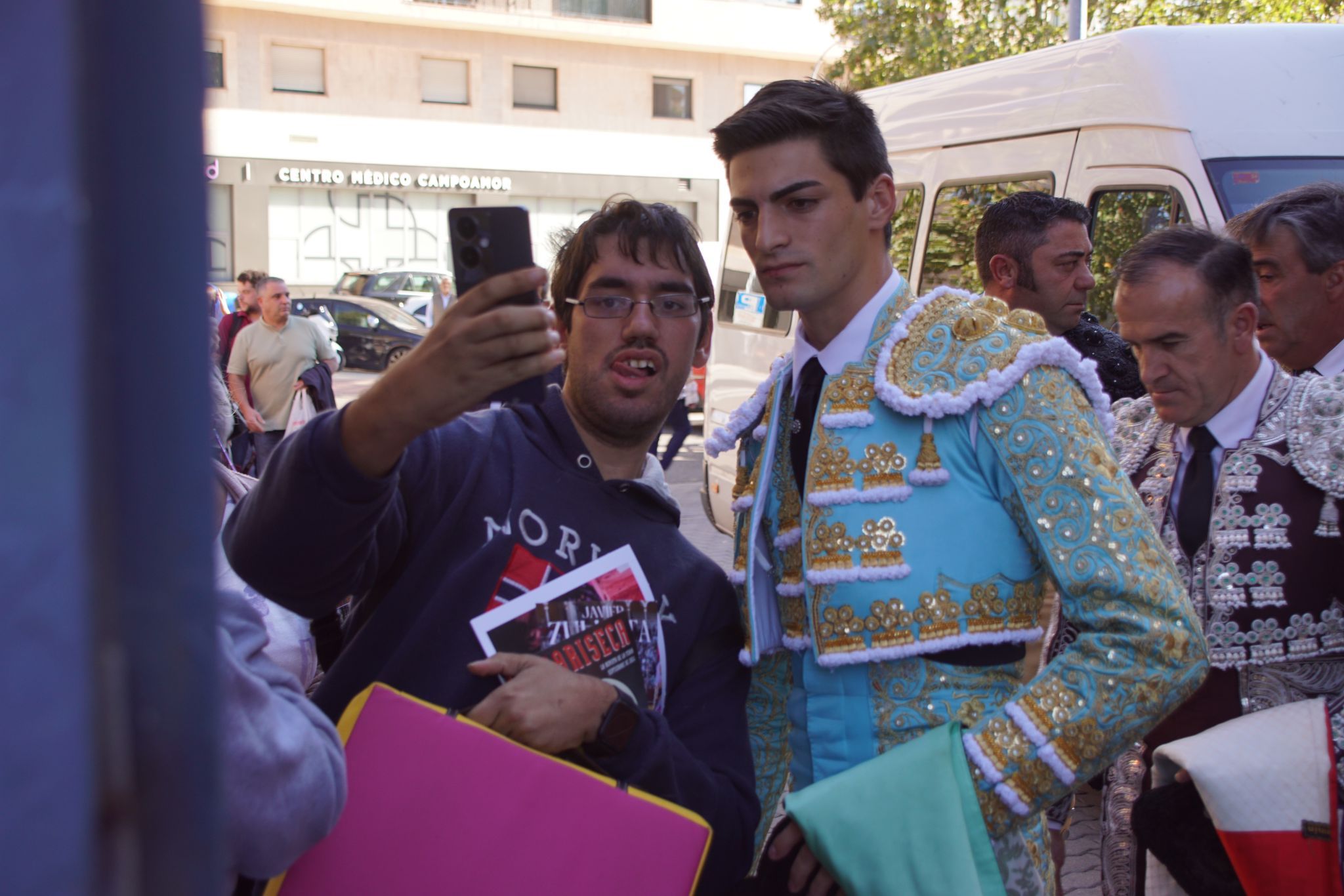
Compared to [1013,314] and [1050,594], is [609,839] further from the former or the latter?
[1050,594]

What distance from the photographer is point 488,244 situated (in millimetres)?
1438

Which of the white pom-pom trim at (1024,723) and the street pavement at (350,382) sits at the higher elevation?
the street pavement at (350,382)

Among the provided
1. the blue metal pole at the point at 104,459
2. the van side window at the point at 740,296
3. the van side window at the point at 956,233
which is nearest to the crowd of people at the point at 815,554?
the blue metal pole at the point at 104,459

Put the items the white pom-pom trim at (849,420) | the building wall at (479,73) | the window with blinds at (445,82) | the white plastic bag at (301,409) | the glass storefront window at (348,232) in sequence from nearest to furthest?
the white pom-pom trim at (849,420) < the white plastic bag at (301,409) < the building wall at (479,73) < the glass storefront window at (348,232) < the window with blinds at (445,82)

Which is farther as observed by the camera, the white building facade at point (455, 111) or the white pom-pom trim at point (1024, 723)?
the white building facade at point (455, 111)

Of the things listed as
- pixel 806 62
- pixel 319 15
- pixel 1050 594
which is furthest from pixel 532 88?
pixel 1050 594

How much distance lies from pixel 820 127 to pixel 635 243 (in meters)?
0.38

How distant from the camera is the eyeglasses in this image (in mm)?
2092

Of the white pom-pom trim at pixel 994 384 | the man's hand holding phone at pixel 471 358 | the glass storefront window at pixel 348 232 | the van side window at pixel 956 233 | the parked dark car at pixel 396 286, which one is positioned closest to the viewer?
the man's hand holding phone at pixel 471 358

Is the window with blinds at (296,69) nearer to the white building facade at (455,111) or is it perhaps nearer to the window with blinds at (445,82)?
the white building facade at (455,111)

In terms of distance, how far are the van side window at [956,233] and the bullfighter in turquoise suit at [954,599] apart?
14.3 ft

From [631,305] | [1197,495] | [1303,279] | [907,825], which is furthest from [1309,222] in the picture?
[907,825]

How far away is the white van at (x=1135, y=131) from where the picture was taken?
16.4ft

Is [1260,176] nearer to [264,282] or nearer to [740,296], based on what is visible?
[740,296]
